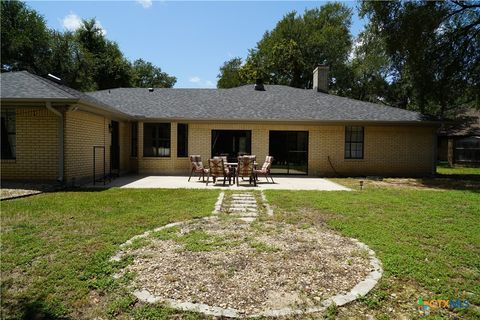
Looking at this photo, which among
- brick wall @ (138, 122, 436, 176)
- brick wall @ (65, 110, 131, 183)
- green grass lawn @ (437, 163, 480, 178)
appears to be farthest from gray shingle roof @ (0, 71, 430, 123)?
green grass lawn @ (437, 163, 480, 178)

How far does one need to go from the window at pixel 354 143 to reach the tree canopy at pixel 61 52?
25902mm

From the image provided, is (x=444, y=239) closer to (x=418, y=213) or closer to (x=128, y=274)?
(x=418, y=213)

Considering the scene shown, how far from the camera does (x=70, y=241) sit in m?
4.62

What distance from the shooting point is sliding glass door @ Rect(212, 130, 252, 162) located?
15242 millimetres

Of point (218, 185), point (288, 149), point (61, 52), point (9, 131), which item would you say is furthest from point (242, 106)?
point (61, 52)

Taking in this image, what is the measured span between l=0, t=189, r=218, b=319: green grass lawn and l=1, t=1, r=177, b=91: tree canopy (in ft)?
85.5

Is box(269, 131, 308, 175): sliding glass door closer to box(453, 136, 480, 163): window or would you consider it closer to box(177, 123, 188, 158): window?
box(177, 123, 188, 158): window

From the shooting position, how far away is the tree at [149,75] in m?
49.1

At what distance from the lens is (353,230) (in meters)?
5.51

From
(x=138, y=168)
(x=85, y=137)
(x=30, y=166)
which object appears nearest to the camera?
(x=30, y=166)

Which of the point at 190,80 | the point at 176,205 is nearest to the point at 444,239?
the point at 176,205

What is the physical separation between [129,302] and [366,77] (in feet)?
122

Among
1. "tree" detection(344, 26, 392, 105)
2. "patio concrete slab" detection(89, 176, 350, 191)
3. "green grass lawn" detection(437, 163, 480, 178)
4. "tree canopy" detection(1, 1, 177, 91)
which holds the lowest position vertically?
"patio concrete slab" detection(89, 176, 350, 191)

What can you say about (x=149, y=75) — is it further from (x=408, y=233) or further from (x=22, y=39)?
(x=408, y=233)
